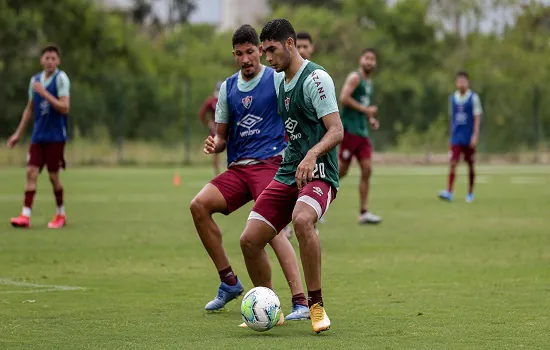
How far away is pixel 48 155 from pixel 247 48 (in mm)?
7616

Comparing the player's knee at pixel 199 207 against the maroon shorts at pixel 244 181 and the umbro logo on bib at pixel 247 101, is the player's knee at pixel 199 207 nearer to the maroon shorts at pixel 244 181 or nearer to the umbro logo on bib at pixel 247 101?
the maroon shorts at pixel 244 181

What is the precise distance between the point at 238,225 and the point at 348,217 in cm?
209

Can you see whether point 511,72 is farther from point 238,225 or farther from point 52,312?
point 52,312

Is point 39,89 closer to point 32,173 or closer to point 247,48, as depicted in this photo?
point 32,173

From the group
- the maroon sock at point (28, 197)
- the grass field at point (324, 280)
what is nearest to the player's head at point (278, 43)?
the grass field at point (324, 280)

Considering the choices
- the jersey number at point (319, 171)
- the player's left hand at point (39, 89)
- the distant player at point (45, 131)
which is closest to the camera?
the jersey number at point (319, 171)

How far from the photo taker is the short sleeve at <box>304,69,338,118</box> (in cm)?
753

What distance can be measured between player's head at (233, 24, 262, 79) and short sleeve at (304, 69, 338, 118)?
2.80 feet

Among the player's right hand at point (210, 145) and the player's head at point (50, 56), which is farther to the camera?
the player's head at point (50, 56)

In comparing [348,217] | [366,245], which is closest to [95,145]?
[348,217]

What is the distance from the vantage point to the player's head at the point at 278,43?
24.8ft

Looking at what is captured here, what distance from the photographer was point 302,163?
733 centimetres

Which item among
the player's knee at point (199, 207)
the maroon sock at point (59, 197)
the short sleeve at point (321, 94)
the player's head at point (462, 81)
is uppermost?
the short sleeve at point (321, 94)

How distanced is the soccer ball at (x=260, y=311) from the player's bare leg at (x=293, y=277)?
1.61 feet
